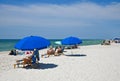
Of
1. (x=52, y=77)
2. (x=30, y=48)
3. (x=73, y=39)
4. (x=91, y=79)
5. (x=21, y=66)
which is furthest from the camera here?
(x=73, y=39)

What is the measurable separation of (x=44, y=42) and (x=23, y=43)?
1209 millimetres

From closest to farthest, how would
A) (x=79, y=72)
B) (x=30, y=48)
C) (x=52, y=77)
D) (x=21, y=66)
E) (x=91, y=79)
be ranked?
(x=91, y=79), (x=52, y=77), (x=79, y=72), (x=30, y=48), (x=21, y=66)

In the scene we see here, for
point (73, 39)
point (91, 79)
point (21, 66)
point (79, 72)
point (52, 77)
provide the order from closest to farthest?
point (91, 79), point (52, 77), point (79, 72), point (21, 66), point (73, 39)

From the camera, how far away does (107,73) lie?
33.1 ft

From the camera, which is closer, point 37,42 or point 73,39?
point 37,42

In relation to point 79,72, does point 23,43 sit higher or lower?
higher

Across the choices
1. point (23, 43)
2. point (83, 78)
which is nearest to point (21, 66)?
point (23, 43)

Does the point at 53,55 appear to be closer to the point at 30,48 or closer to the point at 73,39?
the point at 73,39

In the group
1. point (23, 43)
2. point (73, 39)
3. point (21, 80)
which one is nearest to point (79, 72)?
point (21, 80)

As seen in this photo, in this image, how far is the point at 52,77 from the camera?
954 centimetres

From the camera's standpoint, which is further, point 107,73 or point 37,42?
point 37,42

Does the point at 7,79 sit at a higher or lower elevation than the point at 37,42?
lower

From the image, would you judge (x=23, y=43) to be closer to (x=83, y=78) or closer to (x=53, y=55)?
(x=83, y=78)

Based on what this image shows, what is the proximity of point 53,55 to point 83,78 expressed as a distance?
10334 mm
